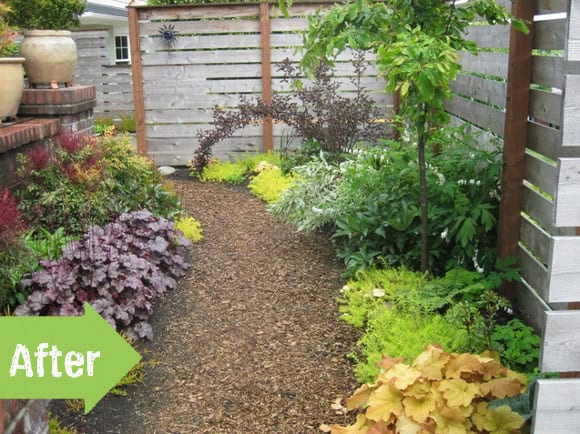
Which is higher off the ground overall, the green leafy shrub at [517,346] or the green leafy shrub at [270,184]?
the green leafy shrub at [270,184]

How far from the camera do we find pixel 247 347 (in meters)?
3.87

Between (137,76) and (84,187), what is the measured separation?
12.2 ft

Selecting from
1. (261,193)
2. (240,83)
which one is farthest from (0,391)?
(240,83)

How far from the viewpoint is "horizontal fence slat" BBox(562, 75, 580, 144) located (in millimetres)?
2076

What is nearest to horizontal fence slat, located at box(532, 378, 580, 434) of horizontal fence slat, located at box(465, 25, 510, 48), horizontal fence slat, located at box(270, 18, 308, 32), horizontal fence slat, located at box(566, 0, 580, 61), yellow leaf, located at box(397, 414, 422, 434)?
yellow leaf, located at box(397, 414, 422, 434)

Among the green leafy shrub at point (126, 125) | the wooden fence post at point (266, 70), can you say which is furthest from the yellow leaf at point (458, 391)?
the green leafy shrub at point (126, 125)

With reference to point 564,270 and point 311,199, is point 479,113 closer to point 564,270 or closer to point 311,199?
point 311,199

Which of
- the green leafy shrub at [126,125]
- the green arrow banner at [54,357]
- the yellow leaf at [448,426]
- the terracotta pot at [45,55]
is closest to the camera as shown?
the green arrow banner at [54,357]

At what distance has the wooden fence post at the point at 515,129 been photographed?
150 inches

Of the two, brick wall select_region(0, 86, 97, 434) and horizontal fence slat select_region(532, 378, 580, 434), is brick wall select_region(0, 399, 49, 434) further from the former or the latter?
brick wall select_region(0, 86, 97, 434)

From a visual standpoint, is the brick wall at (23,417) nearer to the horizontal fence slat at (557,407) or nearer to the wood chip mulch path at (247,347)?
the wood chip mulch path at (247,347)

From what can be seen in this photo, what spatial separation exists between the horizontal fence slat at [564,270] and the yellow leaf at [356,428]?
1.04 meters

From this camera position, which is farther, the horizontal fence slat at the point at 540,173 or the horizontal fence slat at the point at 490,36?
the horizontal fence slat at the point at 490,36

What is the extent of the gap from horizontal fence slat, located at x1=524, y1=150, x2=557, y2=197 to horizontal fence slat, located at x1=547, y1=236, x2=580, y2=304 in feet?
4.54
